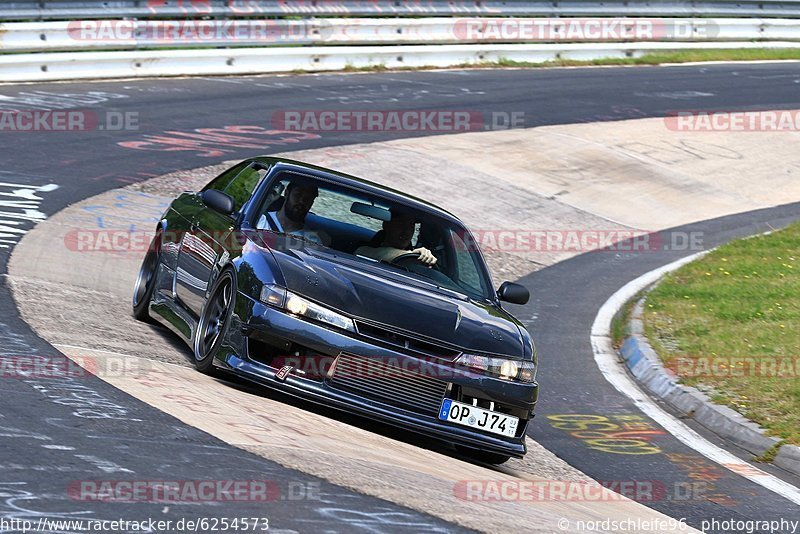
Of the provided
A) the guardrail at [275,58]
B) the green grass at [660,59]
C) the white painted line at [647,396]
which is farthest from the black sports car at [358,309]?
the green grass at [660,59]

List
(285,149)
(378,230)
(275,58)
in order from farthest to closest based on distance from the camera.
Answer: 1. (275,58)
2. (285,149)
3. (378,230)

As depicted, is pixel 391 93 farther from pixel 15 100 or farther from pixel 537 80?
pixel 15 100

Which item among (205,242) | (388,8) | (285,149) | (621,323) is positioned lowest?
(621,323)

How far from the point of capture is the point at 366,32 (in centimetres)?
2569

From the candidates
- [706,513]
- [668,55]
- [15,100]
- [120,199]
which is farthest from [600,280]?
[668,55]

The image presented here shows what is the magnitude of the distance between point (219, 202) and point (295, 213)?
0.51 m

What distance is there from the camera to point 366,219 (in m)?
8.86

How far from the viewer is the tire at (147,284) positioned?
31.7ft

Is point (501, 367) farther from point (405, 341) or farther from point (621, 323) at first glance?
point (621, 323)

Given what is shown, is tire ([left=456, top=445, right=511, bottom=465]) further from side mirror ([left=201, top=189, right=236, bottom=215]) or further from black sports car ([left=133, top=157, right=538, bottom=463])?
side mirror ([left=201, top=189, right=236, bottom=215])

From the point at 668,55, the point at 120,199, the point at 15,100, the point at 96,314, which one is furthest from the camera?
the point at 668,55

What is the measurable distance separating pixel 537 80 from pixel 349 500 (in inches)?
834

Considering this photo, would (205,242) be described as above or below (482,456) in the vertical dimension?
above

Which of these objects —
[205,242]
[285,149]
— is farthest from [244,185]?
[285,149]
